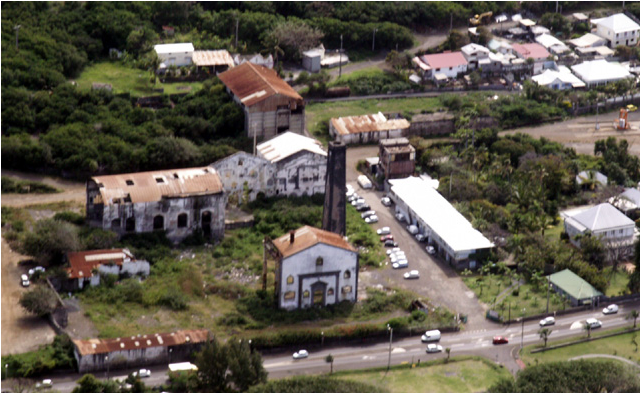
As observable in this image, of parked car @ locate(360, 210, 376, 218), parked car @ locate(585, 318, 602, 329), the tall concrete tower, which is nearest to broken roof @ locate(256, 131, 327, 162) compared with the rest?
parked car @ locate(360, 210, 376, 218)

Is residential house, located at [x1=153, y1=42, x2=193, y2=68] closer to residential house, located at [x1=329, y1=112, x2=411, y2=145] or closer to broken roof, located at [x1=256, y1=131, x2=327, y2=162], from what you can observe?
residential house, located at [x1=329, y1=112, x2=411, y2=145]

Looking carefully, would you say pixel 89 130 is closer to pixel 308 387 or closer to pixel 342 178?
pixel 342 178

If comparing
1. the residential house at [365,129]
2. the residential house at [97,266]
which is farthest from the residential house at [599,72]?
the residential house at [97,266]

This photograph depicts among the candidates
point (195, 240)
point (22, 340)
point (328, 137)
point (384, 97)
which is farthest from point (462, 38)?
point (22, 340)

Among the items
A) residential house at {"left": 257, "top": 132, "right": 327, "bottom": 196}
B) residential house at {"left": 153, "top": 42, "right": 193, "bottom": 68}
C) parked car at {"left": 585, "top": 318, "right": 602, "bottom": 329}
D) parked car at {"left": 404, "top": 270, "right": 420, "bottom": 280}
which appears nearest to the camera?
parked car at {"left": 585, "top": 318, "right": 602, "bottom": 329}

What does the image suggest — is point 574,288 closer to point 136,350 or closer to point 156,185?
point 136,350

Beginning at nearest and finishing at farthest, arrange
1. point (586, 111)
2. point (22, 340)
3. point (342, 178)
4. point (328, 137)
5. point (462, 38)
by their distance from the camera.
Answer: point (22, 340) < point (342, 178) < point (328, 137) < point (586, 111) < point (462, 38)
